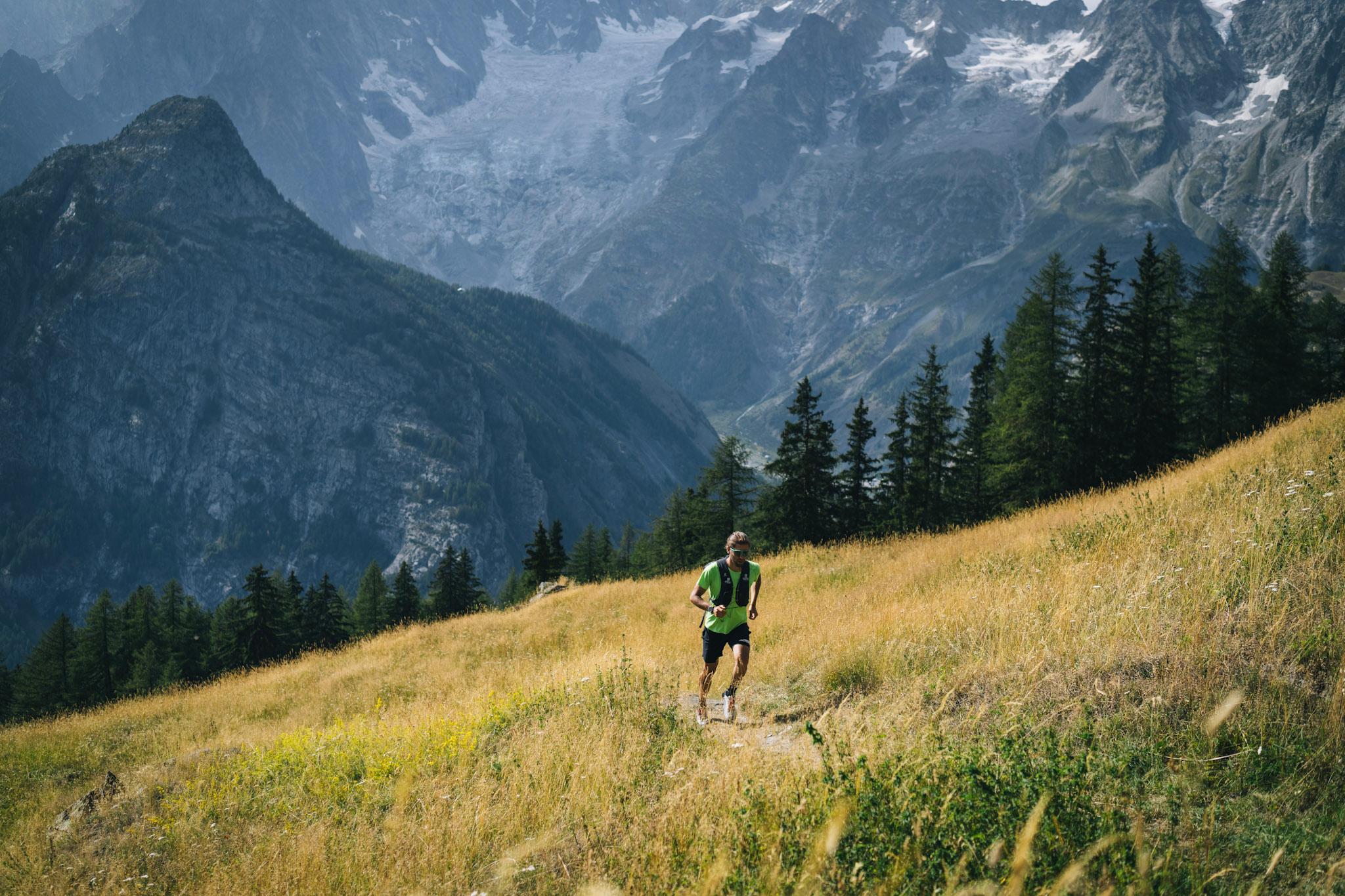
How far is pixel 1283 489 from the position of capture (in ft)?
30.6

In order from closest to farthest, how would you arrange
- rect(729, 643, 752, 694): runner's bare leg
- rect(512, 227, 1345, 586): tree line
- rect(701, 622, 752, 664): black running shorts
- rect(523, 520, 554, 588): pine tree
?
1. rect(729, 643, 752, 694): runner's bare leg
2. rect(701, 622, 752, 664): black running shorts
3. rect(512, 227, 1345, 586): tree line
4. rect(523, 520, 554, 588): pine tree

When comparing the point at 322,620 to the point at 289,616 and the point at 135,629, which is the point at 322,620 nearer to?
the point at 289,616

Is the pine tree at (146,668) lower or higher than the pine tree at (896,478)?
lower

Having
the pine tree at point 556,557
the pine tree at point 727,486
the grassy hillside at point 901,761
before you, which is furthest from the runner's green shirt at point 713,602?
the pine tree at point 556,557

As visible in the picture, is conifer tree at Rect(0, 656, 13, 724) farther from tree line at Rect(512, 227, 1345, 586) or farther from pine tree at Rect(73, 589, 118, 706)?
tree line at Rect(512, 227, 1345, 586)

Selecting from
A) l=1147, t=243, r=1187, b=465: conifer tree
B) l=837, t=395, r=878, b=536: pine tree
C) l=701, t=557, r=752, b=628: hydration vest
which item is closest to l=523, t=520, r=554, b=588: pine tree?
l=837, t=395, r=878, b=536: pine tree

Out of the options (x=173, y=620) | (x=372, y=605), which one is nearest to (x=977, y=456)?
(x=372, y=605)

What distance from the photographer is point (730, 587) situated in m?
9.30

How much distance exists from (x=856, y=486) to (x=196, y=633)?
56027 millimetres

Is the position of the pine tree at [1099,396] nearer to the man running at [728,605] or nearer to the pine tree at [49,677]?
the man running at [728,605]

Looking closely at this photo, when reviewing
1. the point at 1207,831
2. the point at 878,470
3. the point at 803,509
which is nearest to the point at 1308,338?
the point at 878,470

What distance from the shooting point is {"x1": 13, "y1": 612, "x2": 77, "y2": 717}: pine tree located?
188 ft

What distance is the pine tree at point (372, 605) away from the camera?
2527 inches

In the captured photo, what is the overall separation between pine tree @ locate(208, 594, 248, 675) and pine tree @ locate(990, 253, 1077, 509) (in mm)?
46594
